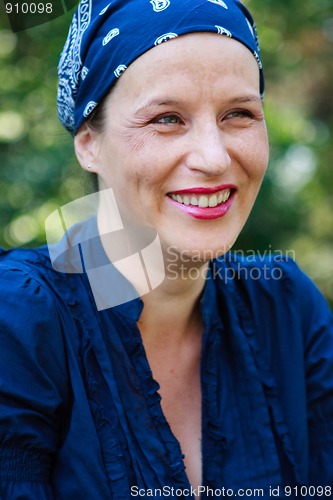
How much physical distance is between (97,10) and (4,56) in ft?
5.74

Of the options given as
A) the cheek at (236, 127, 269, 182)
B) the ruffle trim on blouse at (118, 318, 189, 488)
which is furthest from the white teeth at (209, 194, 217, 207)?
the ruffle trim on blouse at (118, 318, 189, 488)

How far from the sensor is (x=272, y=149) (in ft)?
12.6

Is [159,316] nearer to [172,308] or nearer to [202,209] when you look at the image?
[172,308]

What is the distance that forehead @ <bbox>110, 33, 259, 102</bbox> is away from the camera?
5.31ft

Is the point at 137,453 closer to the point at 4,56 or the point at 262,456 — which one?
the point at 262,456

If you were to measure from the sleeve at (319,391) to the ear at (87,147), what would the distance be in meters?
0.78

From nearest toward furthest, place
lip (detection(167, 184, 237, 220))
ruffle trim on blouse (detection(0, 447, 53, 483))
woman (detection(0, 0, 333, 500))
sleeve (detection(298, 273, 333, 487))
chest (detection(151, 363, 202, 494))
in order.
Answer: ruffle trim on blouse (detection(0, 447, 53, 483)) → woman (detection(0, 0, 333, 500)) → lip (detection(167, 184, 237, 220)) → chest (detection(151, 363, 202, 494)) → sleeve (detection(298, 273, 333, 487))

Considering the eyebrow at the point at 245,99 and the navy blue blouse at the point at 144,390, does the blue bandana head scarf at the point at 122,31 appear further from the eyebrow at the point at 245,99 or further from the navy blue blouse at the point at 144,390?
the navy blue blouse at the point at 144,390

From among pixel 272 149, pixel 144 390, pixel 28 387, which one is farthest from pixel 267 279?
pixel 272 149

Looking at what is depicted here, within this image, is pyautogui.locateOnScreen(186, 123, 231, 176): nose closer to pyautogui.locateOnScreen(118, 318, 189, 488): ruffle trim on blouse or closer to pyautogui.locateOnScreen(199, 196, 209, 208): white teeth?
pyautogui.locateOnScreen(199, 196, 209, 208): white teeth

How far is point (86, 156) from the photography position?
1.87m

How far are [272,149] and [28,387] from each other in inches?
104

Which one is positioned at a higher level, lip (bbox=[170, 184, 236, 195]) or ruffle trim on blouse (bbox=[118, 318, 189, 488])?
lip (bbox=[170, 184, 236, 195])

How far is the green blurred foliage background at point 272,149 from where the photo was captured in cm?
319
